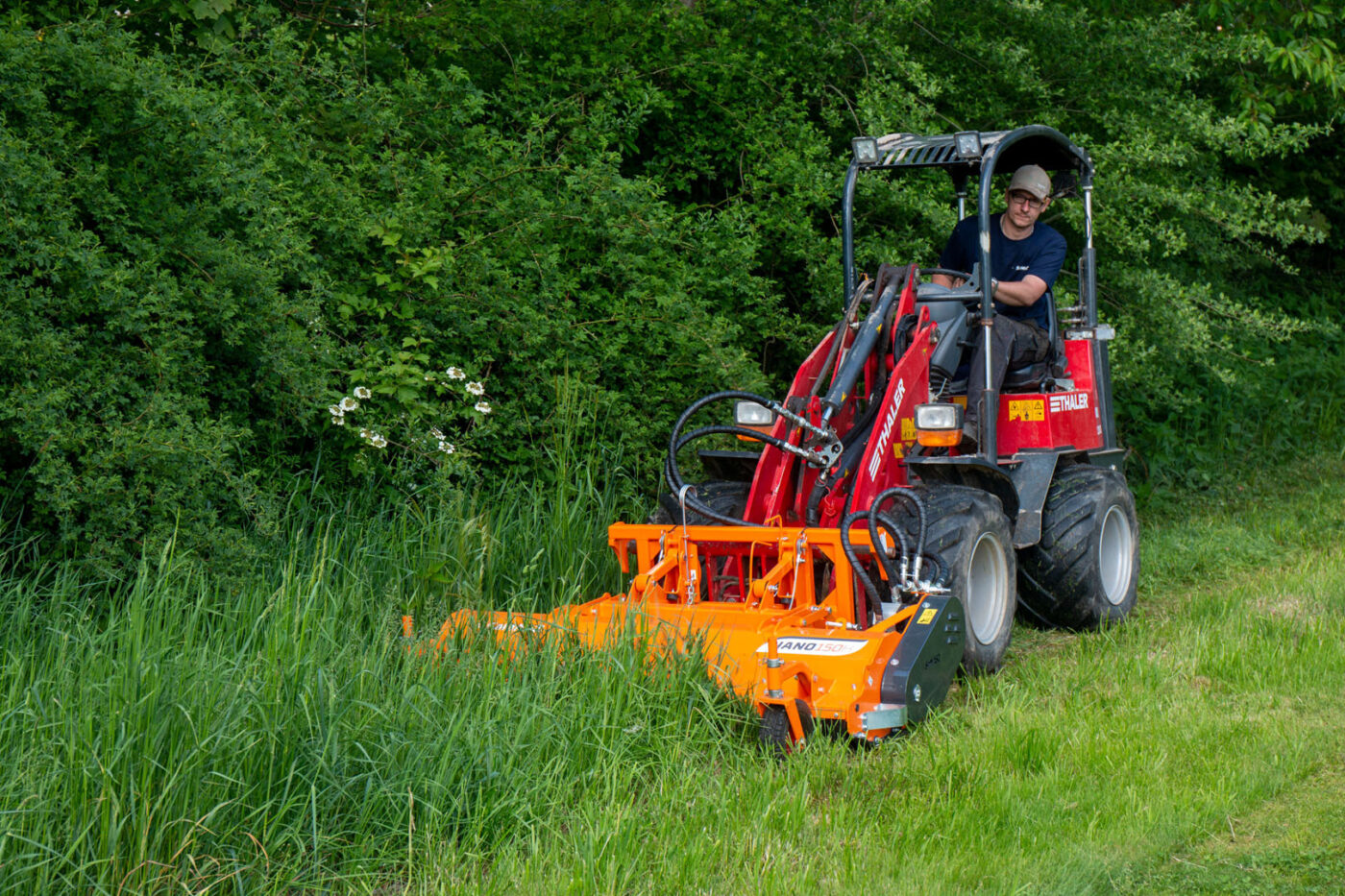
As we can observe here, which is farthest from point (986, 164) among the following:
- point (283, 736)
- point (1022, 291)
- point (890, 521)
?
point (283, 736)

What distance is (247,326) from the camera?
19.9 feet

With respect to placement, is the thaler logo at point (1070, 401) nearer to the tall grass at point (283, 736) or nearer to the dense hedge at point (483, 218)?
the dense hedge at point (483, 218)

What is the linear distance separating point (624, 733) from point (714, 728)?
361mm

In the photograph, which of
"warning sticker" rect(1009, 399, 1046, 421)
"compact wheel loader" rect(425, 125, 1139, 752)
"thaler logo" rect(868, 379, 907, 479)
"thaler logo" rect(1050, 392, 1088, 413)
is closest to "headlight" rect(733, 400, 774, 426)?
"compact wheel loader" rect(425, 125, 1139, 752)

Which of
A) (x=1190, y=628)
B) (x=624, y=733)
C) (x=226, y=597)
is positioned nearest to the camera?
(x=624, y=733)

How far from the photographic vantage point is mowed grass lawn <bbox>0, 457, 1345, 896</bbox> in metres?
3.64

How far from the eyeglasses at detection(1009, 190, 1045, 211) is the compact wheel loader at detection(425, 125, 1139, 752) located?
0.32 metres

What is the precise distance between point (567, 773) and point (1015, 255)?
13.7 feet

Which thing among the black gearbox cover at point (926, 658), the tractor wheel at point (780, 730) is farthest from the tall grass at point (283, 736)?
the black gearbox cover at point (926, 658)

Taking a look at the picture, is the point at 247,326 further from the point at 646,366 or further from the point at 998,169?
the point at 998,169

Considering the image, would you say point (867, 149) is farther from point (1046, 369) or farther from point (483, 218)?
point (483, 218)

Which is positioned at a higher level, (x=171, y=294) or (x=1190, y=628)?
(x=171, y=294)

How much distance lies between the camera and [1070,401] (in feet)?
23.0

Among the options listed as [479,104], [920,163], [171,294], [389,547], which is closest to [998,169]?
[920,163]
